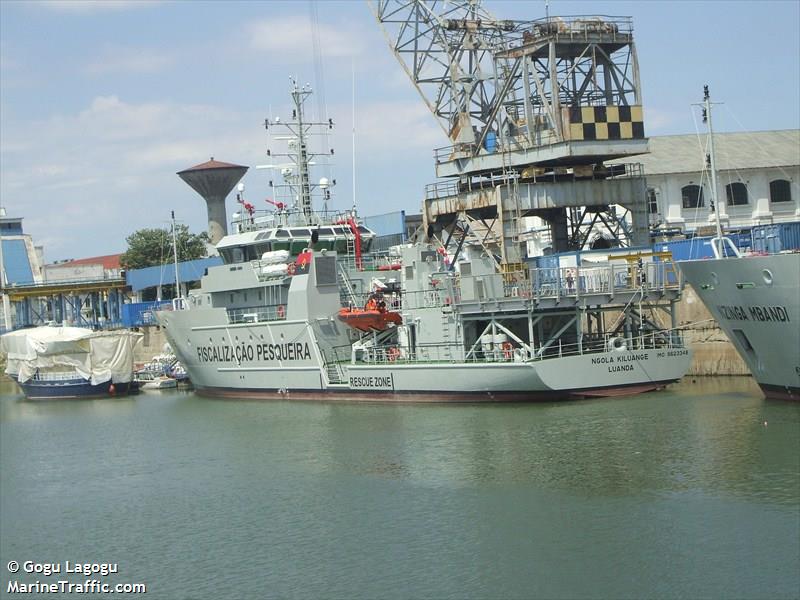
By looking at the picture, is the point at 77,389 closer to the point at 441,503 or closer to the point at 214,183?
the point at 214,183

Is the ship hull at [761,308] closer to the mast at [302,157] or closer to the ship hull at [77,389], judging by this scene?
the mast at [302,157]

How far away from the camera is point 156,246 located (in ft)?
292

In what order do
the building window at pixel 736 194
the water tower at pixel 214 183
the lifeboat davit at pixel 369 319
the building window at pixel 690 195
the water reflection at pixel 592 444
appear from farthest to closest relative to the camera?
the water tower at pixel 214 183 → the building window at pixel 690 195 → the building window at pixel 736 194 → the lifeboat davit at pixel 369 319 → the water reflection at pixel 592 444

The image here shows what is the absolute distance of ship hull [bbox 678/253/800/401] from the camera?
92.0 feet

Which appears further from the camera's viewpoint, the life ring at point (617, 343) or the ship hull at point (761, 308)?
the life ring at point (617, 343)

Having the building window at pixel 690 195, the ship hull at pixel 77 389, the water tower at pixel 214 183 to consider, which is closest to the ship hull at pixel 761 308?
the building window at pixel 690 195

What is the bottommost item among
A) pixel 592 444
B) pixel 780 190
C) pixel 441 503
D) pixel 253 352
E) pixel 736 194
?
pixel 441 503

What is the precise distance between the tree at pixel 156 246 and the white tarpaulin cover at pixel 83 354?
32966 mm

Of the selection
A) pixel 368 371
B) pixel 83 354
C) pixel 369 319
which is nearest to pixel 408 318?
pixel 369 319

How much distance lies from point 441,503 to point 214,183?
41442 millimetres

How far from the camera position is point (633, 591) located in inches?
670

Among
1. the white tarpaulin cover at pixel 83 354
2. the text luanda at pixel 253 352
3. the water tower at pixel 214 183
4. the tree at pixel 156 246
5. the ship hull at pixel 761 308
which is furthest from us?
the tree at pixel 156 246

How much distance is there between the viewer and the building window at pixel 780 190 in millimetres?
56125

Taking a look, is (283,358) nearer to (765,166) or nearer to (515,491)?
(515,491)
